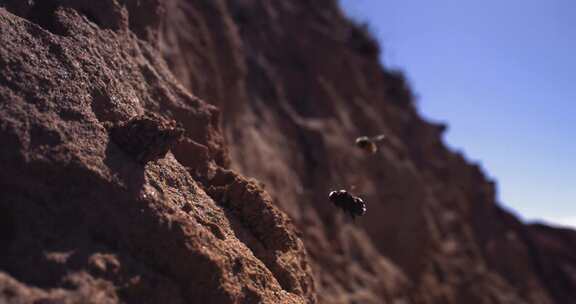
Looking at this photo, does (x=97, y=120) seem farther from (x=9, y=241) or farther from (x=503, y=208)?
(x=503, y=208)

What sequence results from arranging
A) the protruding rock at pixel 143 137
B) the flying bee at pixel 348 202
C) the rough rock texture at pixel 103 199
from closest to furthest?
1. the rough rock texture at pixel 103 199
2. the protruding rock at pixel 143 137
3. the flying bee at pixel 348 202

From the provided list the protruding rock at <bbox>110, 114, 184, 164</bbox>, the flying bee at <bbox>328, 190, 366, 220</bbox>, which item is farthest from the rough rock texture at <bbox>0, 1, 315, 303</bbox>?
the flying bee at <bbox>328, 190, 366, 220</bbox>

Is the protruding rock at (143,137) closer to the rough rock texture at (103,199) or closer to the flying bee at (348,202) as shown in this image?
the rough rock texture at (103,199)

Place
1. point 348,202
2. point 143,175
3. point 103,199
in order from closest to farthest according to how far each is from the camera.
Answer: point 103,199 < point 143,175 < point 348,202

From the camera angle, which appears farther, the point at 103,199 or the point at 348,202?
the point at 348,202

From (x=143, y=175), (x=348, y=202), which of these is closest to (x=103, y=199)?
(x=143, y=175)

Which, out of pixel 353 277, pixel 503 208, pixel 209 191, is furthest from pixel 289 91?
pixel 503 208

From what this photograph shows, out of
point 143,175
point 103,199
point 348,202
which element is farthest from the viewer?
point 348,202

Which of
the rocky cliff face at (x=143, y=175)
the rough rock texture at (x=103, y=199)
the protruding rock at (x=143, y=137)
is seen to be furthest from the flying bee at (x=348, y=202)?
the protruding rock at (x=143, y=137)

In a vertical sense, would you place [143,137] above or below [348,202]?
below

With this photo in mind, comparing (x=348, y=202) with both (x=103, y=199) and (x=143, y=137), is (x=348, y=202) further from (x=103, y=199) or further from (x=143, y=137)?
(x=103, y=199)

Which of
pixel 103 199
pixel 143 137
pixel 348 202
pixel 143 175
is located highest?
pixel 348 202
